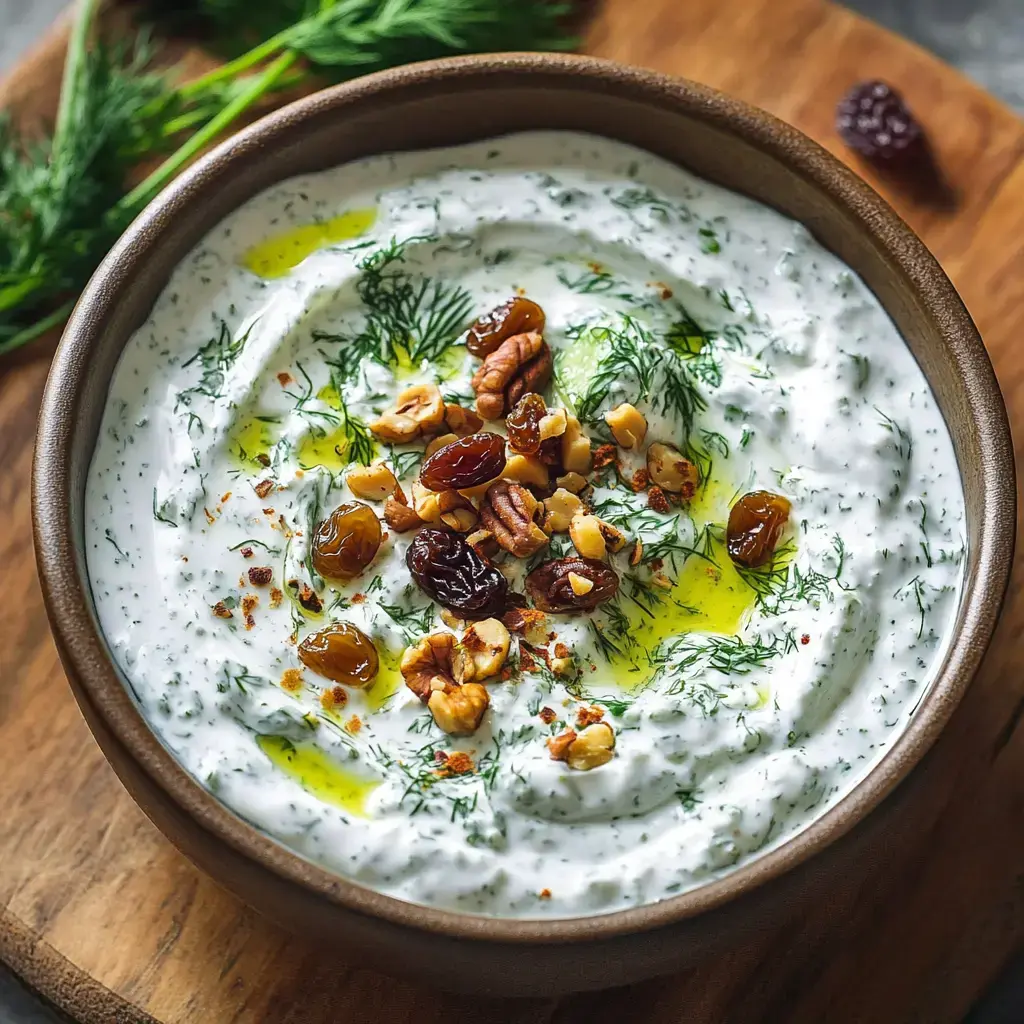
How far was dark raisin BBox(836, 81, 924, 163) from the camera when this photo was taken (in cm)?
358

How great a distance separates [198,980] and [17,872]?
0.50 metres

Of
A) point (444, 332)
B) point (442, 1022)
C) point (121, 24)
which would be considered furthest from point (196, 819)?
point (121, 24)

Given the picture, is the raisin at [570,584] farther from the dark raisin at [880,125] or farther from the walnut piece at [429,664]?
the dark raisin at [880,125]

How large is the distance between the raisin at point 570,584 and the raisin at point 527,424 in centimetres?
26

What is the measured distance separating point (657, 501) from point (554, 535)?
238 millimetres

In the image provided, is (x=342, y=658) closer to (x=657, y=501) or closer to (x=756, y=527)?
(x=657, y=501)

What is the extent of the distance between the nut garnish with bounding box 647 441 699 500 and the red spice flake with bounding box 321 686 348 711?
817mm

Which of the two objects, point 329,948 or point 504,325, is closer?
point 329,948

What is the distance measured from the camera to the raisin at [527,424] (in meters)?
2.88

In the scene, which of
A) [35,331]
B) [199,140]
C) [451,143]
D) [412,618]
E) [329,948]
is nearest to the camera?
[329,948]

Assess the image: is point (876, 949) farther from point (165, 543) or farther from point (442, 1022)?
point (165, 543)

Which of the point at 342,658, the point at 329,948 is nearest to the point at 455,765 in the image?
the point at 342,658

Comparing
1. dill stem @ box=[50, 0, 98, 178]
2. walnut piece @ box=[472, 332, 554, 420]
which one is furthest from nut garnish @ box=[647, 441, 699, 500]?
dill stem @ box=[50, 0, 98, 178]

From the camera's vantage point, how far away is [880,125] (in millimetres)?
3588
